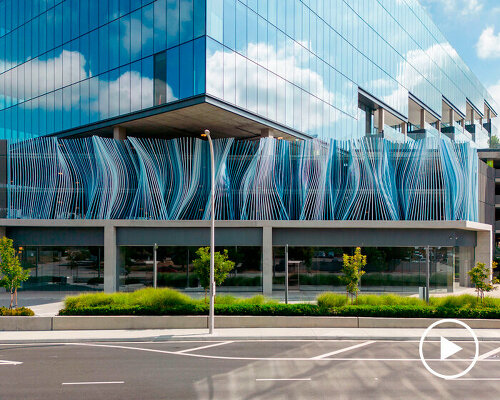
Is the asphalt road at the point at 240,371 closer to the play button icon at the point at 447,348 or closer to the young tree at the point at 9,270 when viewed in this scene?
the play button icon at the point at 447,348

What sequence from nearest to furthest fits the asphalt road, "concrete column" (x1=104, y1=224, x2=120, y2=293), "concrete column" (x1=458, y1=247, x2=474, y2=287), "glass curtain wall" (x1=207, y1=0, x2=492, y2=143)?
the asphalt road < "concrete column" (x1=104, y1=224, x2=120, y2=293) < "glass curtain wall" (x1=207, y1=0, x2=492, y2=143) < "concrete column" (x1=458, y1=247, x2=474, y2=287)

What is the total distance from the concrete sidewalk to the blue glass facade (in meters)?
17.1

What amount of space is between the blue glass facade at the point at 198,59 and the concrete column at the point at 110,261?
9.44 m

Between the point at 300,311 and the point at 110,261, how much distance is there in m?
16.1

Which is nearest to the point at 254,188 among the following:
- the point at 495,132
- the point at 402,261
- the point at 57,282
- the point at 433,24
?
the point at 402,261

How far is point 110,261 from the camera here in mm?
30484

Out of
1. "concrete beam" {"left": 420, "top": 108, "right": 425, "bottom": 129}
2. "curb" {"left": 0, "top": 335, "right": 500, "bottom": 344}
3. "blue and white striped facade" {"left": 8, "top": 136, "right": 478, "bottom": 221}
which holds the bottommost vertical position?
"curb" {"left": 0, "top": 335, "right": 500, "bottom": 344}

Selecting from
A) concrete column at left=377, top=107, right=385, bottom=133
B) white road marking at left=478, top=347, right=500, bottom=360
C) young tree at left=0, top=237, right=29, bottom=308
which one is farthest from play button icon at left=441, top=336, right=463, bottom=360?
concrete column at left=377, top=107, right=385, bottom=133

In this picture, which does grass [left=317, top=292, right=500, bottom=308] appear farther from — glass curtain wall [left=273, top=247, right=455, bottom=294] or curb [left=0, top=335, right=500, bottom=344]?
glass curtain wall [left=273, top=247, right=455, bottom=294]

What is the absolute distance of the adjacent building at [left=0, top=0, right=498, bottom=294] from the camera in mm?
31000

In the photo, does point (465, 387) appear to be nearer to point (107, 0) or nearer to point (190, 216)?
point (190, 216)

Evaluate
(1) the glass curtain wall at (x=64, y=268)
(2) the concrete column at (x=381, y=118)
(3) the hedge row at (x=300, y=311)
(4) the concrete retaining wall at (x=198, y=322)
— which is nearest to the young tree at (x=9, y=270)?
(4) the concrete retaining wall at (x=198, y=322)

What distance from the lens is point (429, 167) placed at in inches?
1296

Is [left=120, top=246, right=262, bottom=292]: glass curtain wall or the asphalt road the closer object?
the asphalt road
